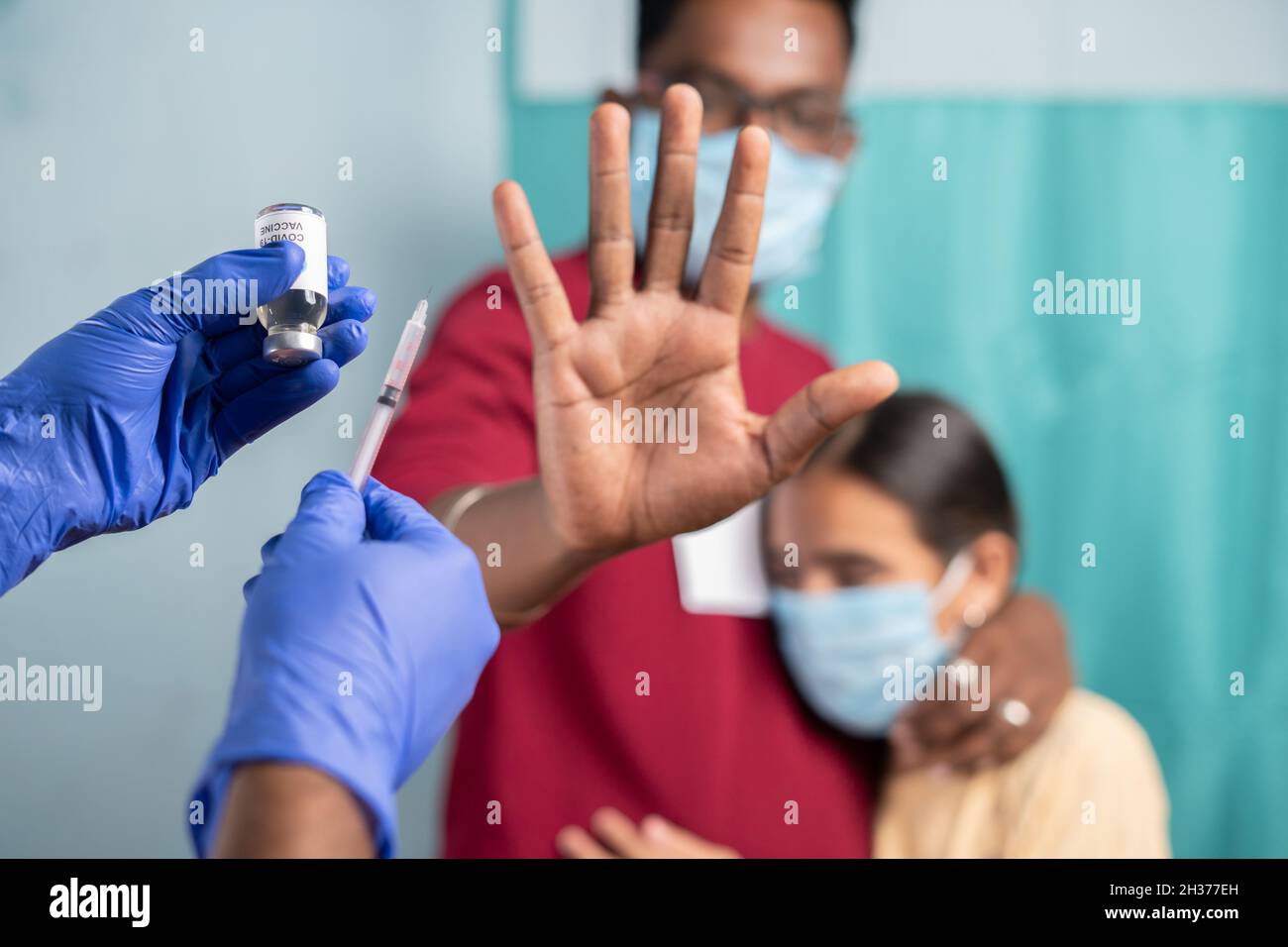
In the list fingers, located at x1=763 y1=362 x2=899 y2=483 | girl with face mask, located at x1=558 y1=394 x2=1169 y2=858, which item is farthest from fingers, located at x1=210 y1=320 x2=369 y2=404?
girl with face mask, located at x1=558 y1=394 x2=1169 y2=858

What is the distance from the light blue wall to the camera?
1628 millimetres

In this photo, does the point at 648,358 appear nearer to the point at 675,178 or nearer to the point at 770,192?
the point at 675,178

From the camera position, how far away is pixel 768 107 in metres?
1.57

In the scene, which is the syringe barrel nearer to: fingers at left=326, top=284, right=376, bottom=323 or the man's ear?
fingers at left=326, top=284, right=376, bottom=323

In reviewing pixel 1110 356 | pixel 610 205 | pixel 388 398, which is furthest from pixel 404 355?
pixel 1110 356

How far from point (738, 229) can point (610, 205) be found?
0.14 meters

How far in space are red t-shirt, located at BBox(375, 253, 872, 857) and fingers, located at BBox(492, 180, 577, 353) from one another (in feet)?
1.07

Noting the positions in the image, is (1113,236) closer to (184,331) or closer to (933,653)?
(933,653)

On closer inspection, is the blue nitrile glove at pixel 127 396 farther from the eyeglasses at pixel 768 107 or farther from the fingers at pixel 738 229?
the eyeglasses at pixel 768 107

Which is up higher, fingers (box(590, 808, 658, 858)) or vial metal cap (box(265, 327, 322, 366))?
vial metal cap (box(265, 327, 322, 366))

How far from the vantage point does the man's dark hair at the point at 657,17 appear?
5.24 feet

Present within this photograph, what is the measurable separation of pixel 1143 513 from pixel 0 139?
1.98 m

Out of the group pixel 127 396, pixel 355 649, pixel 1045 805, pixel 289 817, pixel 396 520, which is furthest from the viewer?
pixel 1045 805

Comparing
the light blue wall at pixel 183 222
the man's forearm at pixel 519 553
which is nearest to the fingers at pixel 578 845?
the light blue wall at pixel 183 222
